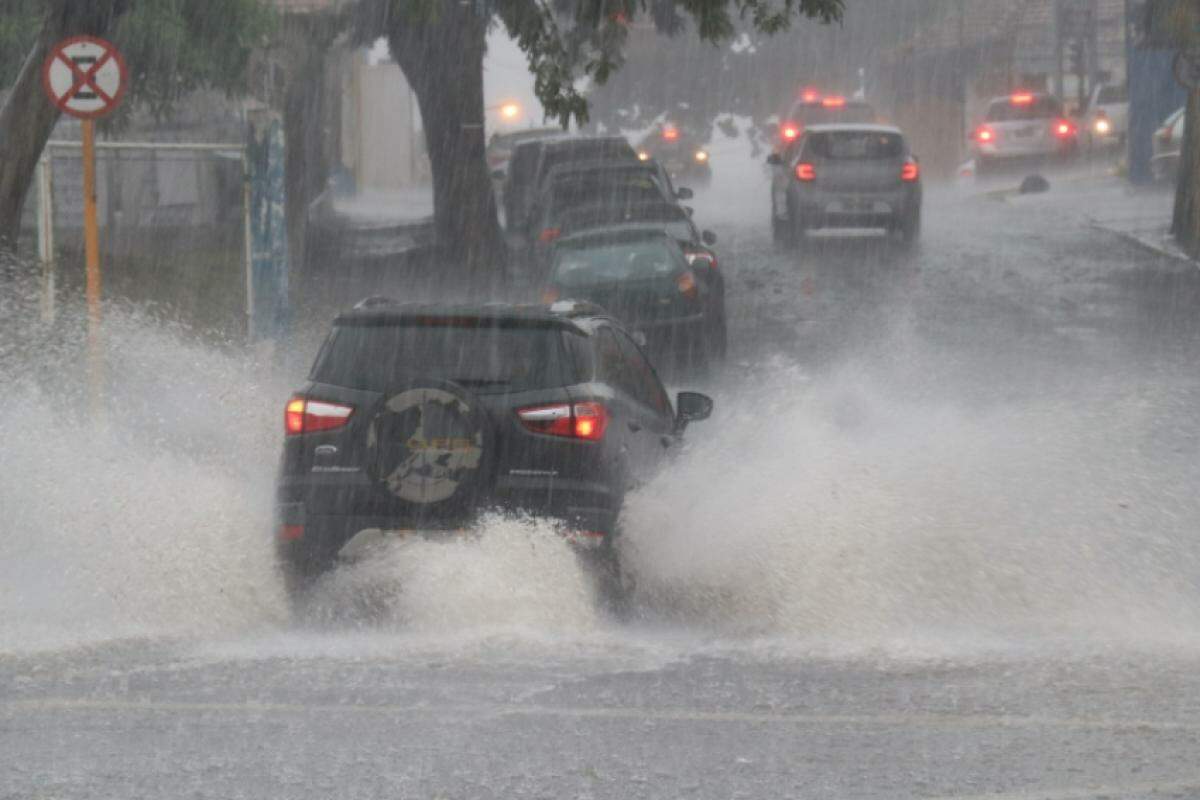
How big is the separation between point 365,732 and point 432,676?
3.14 feet

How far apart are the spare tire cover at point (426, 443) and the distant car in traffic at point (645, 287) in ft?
32.6

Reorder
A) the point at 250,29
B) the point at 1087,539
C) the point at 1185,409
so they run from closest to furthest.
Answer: the point at 1087,539, the point at 1185,409, the point at 250,29

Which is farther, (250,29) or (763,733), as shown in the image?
(250,29)

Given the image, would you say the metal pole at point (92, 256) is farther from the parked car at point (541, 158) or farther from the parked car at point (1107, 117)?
the parked car at point (1107, 117)

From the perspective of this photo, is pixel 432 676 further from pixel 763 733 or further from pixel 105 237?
pixel 105 237

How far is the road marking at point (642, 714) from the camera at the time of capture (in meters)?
6.92

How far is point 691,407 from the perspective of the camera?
35.7ft

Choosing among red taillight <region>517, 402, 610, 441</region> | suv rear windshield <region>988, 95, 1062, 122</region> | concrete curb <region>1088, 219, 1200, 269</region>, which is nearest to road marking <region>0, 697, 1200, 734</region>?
red taillight <region>517, 402, 610, 441</region>

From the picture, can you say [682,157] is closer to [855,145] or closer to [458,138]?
[855,145]

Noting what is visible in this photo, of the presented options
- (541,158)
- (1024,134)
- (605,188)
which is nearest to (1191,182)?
(605,188)

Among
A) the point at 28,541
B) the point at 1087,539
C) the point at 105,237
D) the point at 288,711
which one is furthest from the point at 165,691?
the point at 105,237

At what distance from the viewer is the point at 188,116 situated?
117 ft

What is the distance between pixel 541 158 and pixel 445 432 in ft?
80.6

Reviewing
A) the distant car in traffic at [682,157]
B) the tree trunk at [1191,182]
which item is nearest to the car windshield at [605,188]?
the tree trunk at [1191,182]
